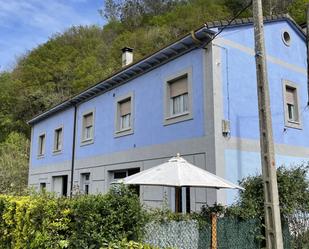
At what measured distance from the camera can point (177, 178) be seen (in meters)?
7.14

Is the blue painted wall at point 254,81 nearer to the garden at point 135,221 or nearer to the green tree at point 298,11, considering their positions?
the garden at point 135,221

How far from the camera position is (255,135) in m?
11.5

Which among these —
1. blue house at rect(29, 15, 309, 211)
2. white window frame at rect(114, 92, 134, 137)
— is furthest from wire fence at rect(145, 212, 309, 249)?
white window frame at rect(114, 92, 134, 137)

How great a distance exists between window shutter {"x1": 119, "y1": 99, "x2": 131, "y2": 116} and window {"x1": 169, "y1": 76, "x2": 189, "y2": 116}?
2.75 m

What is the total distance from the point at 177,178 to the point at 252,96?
5.66 meters

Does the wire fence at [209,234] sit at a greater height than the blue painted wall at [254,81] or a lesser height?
lesser

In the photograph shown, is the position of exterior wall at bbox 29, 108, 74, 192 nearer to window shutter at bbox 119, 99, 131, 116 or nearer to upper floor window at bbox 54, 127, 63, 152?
upper floor window at bbox 54, 127, 63, 152

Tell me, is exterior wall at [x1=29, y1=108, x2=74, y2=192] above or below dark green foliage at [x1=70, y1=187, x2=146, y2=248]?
above

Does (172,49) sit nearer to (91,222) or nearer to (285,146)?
(285,146)

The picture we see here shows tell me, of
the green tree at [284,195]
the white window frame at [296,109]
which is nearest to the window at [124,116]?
the white window frame at [296,109]

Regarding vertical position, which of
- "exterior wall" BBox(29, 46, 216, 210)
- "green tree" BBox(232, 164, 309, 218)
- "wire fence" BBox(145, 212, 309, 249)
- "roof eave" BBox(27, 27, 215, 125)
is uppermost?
"roof eave" BBox(27, 27, 215, 125)

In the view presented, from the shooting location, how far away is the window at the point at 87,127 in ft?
57.8

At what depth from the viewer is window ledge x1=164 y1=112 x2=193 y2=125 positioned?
11.4 m

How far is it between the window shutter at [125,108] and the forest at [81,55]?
18.3 m
